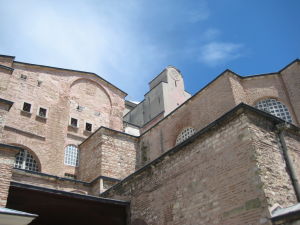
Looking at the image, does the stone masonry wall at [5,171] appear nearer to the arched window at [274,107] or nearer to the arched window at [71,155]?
the arched window at [71,155]

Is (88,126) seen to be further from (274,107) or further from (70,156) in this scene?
(274,107)

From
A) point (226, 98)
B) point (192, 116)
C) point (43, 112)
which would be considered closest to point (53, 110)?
point (43, 112)

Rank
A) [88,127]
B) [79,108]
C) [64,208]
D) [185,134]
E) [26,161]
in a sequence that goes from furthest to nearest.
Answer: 1. [79,108]
2. [88,127]
3. [26,161]
4. [185,134]
5. [64,208]

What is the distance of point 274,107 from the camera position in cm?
1429

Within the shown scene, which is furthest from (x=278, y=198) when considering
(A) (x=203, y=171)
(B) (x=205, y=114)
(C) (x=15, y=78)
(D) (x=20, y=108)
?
(C) (x=15, y=78)

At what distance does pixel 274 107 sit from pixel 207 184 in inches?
319

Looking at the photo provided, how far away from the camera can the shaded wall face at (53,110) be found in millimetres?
15484

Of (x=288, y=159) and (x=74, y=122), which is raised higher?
(x=74, y=122)

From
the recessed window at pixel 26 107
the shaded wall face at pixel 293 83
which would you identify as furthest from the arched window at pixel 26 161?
the shaded wall face at pixel 293 83

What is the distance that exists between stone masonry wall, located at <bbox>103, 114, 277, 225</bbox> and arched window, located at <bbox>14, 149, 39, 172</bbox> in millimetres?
6993

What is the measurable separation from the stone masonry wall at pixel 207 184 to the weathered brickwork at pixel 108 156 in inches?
151

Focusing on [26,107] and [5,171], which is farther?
[26,107]

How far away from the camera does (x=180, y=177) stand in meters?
8.41

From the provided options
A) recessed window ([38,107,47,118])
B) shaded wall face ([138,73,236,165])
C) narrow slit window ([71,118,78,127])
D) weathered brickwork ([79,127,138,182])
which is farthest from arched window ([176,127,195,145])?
recessed window ([38,107,47,118])
